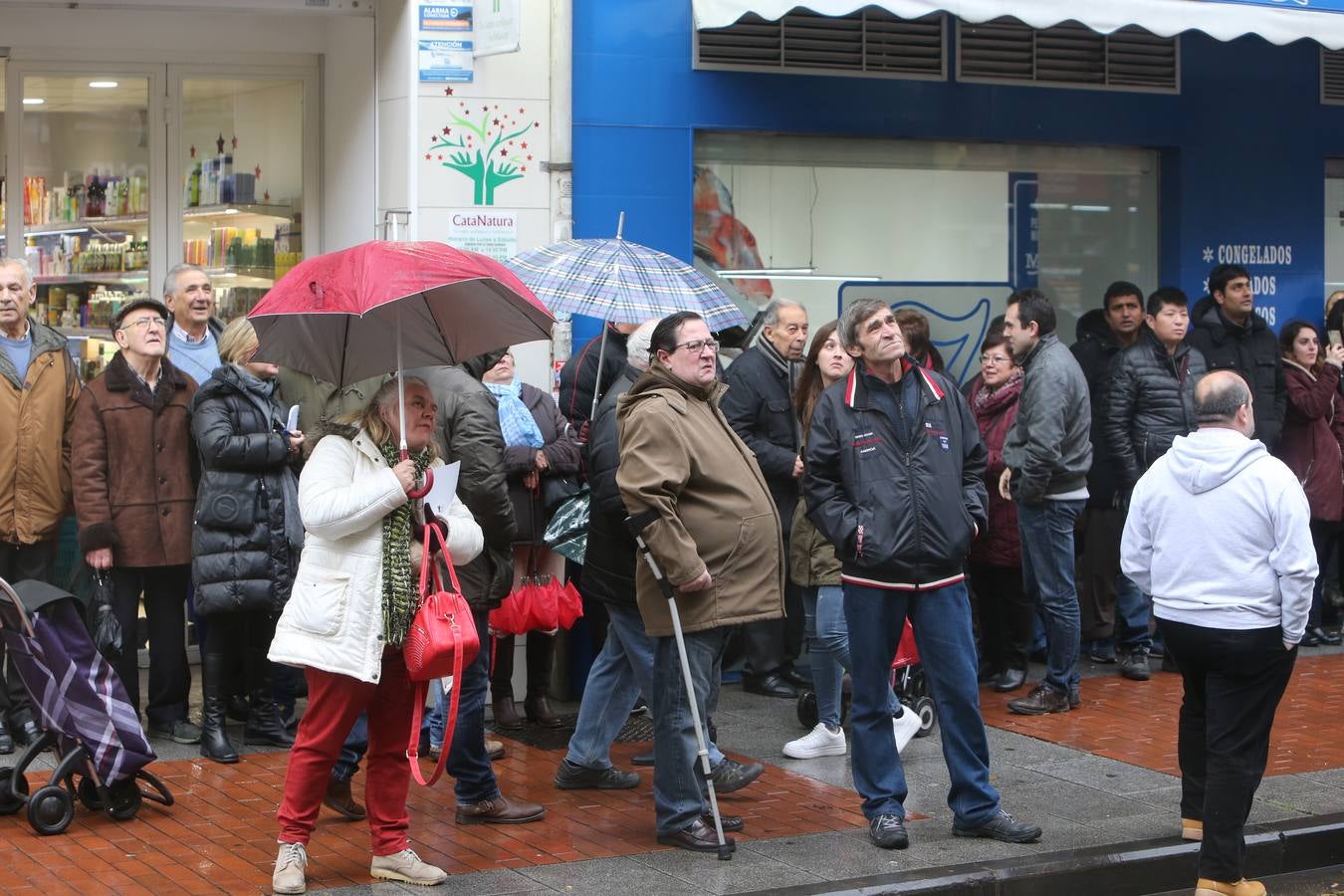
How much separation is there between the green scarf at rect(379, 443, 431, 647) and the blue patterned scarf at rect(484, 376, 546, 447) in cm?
237

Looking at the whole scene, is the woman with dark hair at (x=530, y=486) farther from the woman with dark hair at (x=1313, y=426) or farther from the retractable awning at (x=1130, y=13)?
the woman with dark hair at (x=1313, y=426)

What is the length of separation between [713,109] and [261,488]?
3.64 meters

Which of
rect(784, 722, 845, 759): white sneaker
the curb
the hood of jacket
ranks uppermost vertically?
the hood of jacket

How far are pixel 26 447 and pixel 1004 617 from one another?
17.4ft

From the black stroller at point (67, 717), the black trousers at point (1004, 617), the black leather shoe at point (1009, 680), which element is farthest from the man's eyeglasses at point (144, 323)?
the black leather shoe at point (1009, 680)

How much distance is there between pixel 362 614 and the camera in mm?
5797

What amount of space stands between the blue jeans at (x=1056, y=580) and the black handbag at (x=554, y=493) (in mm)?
2440

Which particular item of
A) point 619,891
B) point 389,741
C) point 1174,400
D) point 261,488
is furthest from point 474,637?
point 1174,400

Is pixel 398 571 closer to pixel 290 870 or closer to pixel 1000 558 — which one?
pixel 290 870

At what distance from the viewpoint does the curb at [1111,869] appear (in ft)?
20.1

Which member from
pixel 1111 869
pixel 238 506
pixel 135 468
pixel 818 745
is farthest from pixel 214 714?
pixel 1111 869

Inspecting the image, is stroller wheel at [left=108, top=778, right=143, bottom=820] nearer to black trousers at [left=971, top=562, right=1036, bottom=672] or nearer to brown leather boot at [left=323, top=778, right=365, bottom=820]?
brown leather boot at [left=323, top=778, right=365, bottom=820]

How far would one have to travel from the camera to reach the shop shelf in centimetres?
986

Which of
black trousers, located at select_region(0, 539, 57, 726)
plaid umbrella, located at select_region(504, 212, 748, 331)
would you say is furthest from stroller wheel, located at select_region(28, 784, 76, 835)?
plaid umbrella, located at select_region(504, 212, 748, 331)
